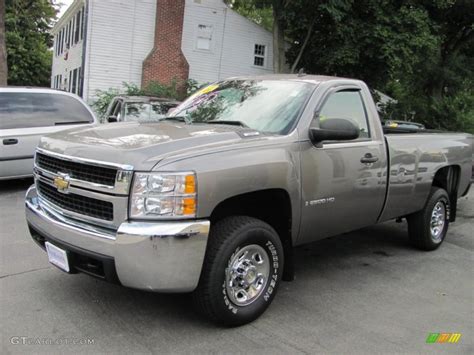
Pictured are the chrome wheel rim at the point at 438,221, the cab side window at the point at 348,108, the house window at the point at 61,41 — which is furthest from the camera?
the house window at the point at 61,41

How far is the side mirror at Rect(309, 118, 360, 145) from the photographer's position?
167 inches

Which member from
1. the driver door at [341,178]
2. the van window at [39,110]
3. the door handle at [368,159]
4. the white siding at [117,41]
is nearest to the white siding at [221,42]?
the white siding at [117,41]

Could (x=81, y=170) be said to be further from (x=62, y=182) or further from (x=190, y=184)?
(x=190, y=184)

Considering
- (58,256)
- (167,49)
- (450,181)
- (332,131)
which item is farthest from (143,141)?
(167,49)

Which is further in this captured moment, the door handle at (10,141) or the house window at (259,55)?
the house window at (259,55)

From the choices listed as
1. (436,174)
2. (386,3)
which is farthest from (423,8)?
(436,174)

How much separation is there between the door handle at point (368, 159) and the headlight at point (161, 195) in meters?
2.06

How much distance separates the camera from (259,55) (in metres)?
24.5

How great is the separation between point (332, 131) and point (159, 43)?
19.1 m

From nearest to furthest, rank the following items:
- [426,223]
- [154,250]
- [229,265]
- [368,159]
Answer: [154,250], [229,265], [368,159], [426,223]

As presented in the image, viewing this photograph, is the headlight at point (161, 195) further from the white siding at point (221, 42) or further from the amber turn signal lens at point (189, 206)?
the white siding at point (221, 42)

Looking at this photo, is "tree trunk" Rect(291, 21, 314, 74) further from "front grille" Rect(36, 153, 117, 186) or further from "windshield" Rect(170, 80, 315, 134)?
"front grille" Rect(36, 153, 117, 186)

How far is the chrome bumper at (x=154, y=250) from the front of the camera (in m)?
3.28

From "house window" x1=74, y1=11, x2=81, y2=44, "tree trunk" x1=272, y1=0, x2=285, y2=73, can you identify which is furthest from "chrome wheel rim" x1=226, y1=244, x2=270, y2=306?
"house window" x1=74, y1=11, x2=81, y2=44
